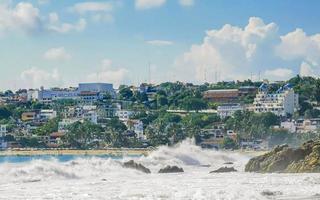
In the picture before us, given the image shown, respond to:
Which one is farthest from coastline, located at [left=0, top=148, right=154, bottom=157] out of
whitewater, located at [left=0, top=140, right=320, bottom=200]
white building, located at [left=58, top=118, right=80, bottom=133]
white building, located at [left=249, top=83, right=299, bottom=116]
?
whitewater, located at [left=0, top=140, right=320, bottom=200]

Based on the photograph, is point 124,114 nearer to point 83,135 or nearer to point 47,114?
point 47,114

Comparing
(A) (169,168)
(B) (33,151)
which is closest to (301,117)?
(B) (33,151)

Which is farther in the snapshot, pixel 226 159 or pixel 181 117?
pixel 181 117

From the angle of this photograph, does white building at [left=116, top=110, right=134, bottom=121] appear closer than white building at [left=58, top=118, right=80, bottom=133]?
No

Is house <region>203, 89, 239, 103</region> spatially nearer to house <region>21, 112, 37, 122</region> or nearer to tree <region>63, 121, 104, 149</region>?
house <region>21, 112, 37, 122</region>

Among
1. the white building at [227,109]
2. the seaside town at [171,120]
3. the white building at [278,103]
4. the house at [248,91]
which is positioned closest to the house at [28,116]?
the seaside town at [171,120]

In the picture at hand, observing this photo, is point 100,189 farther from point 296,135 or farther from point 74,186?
point 296,135

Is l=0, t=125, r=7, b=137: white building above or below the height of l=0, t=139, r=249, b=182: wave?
above

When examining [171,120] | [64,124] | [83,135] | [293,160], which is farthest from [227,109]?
[293,160]
